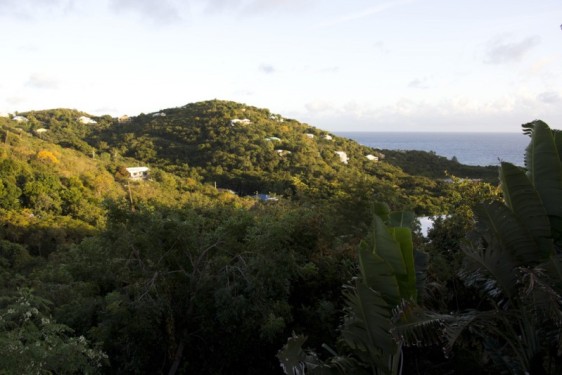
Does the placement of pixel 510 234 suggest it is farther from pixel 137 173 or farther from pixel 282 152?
pixel 282 152

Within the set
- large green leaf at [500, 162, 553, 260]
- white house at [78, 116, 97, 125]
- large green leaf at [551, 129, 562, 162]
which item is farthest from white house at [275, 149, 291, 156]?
large green leaf at [500, 162, 553, 260]

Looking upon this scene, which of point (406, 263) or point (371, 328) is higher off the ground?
point (406, 263)

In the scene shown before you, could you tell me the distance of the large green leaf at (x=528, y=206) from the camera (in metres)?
4.02

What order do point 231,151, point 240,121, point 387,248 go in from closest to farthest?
point 387,248
point 231,151
point 240,121

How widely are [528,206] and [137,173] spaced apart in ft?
142

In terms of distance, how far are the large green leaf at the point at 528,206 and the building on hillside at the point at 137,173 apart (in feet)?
134

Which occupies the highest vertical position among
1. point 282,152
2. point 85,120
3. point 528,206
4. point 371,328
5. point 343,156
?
point 85,120

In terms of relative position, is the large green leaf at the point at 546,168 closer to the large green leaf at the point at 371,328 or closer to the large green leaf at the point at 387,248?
the large green leaf at the point at 387,248

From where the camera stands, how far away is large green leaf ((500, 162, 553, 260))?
4.02 m

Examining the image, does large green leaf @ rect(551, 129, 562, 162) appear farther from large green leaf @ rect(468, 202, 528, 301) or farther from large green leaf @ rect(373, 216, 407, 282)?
large green leaf @ rect(373, 216, 407, 282)

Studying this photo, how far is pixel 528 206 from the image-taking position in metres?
4.04

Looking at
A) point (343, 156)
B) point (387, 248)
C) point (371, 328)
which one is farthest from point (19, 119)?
point (371, 328)

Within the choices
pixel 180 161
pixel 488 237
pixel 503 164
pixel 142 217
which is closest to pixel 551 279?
pixel 488 237

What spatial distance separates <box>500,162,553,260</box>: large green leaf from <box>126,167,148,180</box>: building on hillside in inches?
1603
